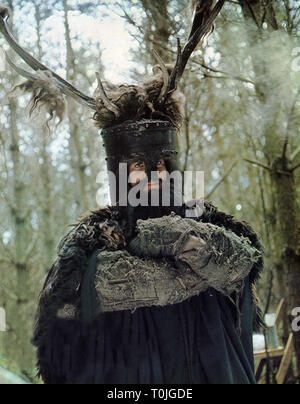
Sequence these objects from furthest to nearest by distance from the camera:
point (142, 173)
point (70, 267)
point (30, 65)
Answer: point (30, 65) → point (142, 173) → point (70, 267)

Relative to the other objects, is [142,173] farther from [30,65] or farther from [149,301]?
[30,65]

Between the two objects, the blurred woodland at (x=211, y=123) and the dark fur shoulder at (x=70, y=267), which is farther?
the blurred woodland at (x=211, y=123)

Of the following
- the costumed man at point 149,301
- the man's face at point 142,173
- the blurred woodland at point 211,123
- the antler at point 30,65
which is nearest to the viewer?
the costumed man at point 149,301

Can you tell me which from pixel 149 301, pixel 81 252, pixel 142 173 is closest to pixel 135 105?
pixel 142 173

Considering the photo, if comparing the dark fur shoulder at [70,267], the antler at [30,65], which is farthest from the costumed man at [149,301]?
the antler at [30,65]

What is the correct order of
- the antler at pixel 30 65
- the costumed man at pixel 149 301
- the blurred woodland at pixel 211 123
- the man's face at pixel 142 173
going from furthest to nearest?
the blurred woodland at pixel 211 123 < the antler at pixel 30 65 < the man's face at pixel 142 173 < the costumed man at pixel 149 301

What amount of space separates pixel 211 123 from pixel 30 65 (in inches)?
64.0

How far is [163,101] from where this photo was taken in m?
1.38

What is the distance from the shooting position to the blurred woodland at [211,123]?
2.04 metres

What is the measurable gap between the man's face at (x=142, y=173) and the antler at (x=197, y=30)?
0.75 feet

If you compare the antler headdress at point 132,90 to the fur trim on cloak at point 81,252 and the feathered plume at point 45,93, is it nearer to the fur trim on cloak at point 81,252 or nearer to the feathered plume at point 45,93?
the feathered plume at point 45,93

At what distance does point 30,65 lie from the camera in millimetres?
1428
